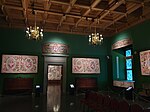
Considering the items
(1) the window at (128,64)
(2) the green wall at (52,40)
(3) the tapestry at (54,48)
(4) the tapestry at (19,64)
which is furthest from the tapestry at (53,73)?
(1) the window at (128,64)

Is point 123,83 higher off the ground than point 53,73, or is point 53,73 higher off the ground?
point 53,73

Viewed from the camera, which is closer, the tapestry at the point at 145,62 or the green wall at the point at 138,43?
the tapestry at the point at 145,62

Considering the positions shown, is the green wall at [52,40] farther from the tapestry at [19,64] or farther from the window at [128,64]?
the window at [128,64]

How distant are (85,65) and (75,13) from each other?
12.8 feet

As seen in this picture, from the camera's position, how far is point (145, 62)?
23.6ft

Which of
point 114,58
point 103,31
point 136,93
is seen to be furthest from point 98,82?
point 103,31

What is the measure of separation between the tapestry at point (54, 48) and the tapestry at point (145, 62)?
483cm

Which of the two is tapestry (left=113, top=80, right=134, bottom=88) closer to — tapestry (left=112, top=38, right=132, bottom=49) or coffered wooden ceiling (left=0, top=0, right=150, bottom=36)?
tapestry (left=112, top=38, right=132, bottom=49)

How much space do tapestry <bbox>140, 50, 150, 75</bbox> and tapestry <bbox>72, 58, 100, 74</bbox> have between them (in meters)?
3.44

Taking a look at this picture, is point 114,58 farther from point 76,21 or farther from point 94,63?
point 76,21

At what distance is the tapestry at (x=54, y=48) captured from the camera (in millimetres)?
9445

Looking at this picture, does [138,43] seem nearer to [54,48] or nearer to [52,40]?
[54,48]

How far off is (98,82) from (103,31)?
3807 mm

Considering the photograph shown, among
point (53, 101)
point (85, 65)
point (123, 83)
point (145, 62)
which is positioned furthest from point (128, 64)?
point (53, 101)
